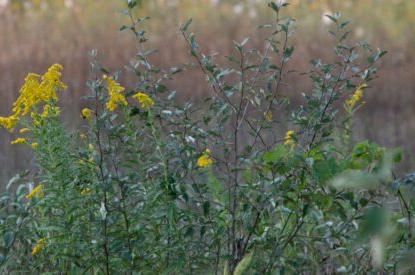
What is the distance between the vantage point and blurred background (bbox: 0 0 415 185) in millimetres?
8375

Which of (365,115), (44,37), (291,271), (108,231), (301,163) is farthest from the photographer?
(44,37)

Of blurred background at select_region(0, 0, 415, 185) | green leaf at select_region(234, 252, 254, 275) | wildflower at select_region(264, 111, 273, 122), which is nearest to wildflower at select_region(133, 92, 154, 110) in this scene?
wildflower at select_region(264, 111, 273, 122)

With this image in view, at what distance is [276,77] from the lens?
3.06 meters

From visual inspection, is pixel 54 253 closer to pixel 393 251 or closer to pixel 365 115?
pixel 393 251

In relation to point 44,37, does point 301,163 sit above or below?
below

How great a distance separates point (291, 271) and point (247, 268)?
34 centimetres

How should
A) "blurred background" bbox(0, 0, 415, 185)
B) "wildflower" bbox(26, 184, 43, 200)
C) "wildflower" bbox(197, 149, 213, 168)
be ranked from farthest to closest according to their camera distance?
"blurred background" bbox(0, 0, 415, 185) → "wildflower" bbox(26, 184, 43, 200) → "wildflower" bbox(197, 149, 213, 168)

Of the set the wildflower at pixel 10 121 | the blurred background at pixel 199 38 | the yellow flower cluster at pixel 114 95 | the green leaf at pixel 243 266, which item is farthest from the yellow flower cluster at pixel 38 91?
the blurred background at pixel 199 38

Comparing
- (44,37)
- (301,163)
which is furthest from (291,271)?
Answer: (44,37)

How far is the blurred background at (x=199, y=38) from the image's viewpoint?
27.5ft

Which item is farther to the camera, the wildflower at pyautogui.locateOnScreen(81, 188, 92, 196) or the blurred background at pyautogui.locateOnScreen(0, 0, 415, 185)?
the blurred background at pyautogui.locateOnScreen(0, 0, 415, 185)

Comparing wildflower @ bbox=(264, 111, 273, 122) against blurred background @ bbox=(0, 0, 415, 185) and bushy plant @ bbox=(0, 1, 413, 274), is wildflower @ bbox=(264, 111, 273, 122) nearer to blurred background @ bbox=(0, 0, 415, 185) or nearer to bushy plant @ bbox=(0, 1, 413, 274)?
bushy plant @ bbox=(0, 1, 413, 274)

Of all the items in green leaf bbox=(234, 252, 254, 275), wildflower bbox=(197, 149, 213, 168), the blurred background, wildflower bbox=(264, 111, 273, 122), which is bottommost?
green leaf bbox=(234, 252, 254, 275)

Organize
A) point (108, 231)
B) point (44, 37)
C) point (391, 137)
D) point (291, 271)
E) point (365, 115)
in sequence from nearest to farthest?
point (108, 231), point (291, 271), point (391, 137), point (365, 115), point (44, 37)
